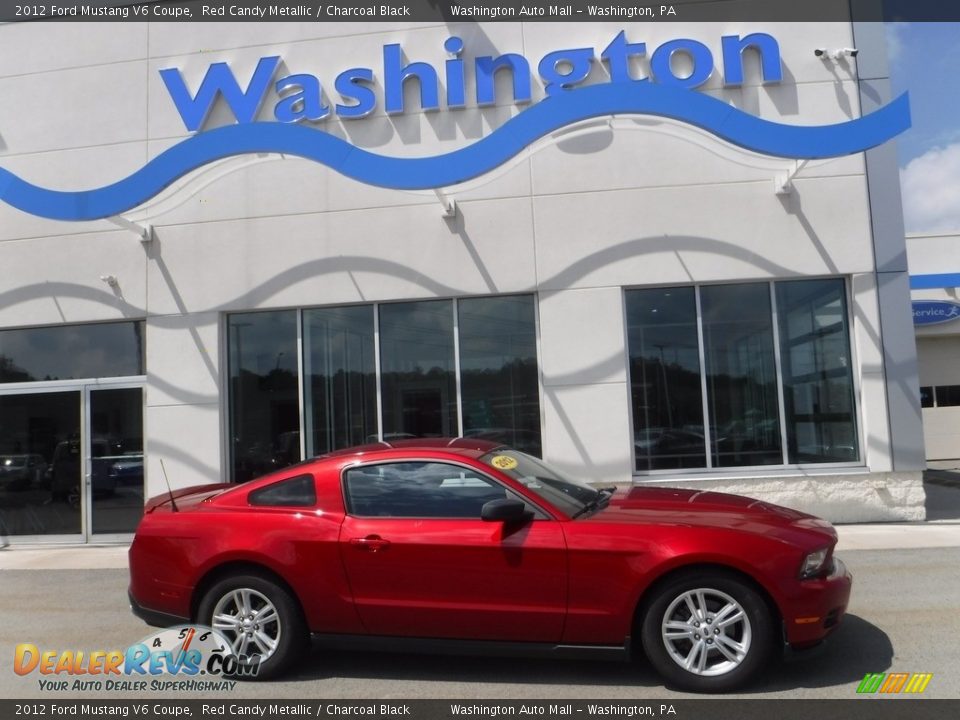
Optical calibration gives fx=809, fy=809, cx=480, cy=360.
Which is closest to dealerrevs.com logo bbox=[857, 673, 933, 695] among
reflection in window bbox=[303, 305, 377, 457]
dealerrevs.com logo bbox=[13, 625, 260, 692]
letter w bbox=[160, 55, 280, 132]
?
dealerrevs.com logo bbox=[13, 625, 260, 692]

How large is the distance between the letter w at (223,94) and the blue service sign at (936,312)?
1677cm

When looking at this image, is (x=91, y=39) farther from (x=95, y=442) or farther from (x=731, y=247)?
(x=731, y=247)

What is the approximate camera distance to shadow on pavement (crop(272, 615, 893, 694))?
4777mm

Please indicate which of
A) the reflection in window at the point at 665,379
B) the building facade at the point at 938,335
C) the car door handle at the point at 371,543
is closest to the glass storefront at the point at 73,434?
the reflection in window at the point at 665,379

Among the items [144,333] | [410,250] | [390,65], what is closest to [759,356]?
[410,250]

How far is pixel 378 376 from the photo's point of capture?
1081 cm

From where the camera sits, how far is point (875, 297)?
10.2m

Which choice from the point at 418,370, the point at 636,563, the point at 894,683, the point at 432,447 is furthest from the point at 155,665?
the point at 418,370

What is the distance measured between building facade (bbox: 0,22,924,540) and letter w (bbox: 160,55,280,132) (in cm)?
4

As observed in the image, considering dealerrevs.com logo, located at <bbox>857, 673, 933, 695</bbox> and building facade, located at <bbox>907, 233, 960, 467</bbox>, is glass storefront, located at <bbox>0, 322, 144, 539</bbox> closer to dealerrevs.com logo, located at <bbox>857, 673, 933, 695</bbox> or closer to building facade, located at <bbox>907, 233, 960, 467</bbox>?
dealerrevs.com logo, located at <bbox>857, 673, 933, 695</bbox>

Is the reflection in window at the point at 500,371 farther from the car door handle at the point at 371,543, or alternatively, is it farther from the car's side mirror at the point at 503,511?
the car's side mirror at the point at 503,511

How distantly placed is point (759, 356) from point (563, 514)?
6.53m

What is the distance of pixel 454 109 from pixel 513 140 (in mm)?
1636

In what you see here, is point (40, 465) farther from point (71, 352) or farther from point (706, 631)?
point (706, 631)
